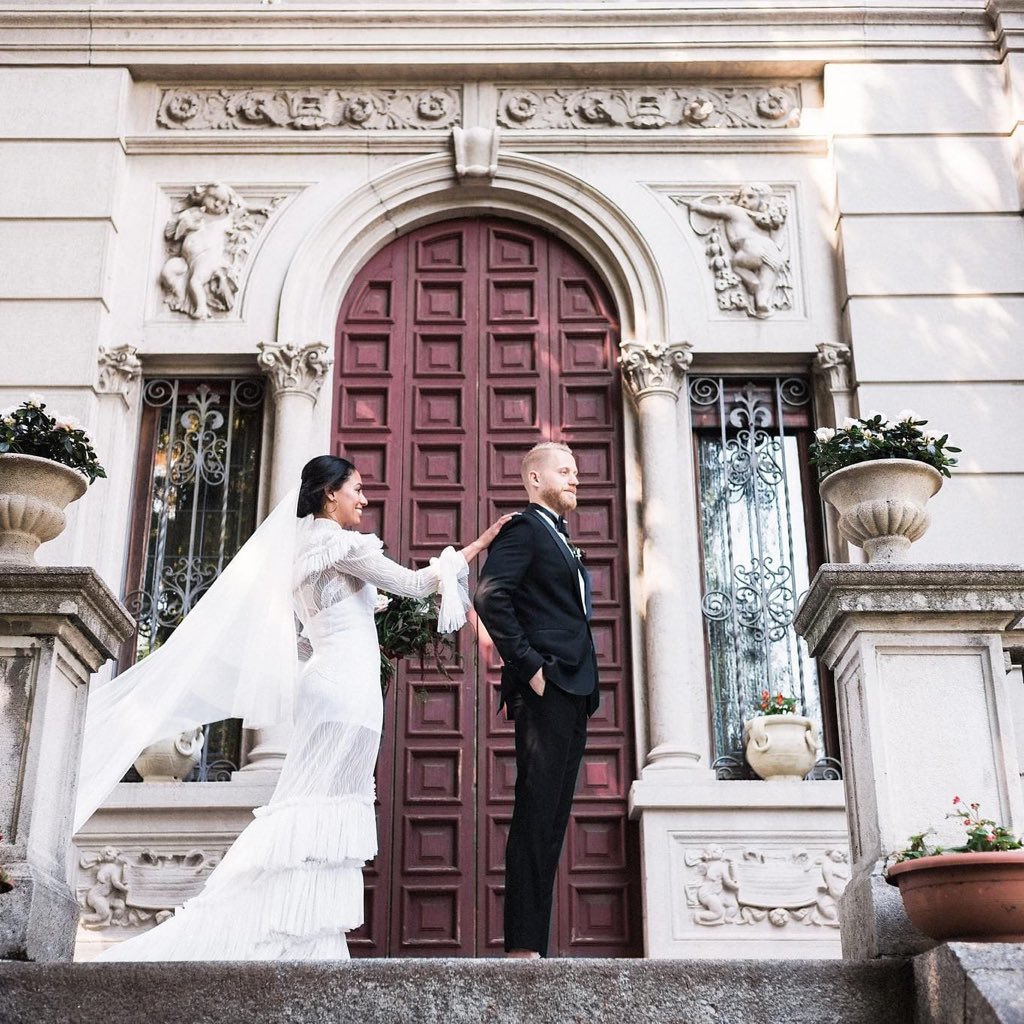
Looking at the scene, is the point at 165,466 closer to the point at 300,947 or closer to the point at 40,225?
the point at 40,225

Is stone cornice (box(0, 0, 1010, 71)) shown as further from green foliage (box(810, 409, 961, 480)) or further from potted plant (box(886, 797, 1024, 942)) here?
potted plant (box(886, 797, 1024, 942))

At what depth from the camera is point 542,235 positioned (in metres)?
10.4

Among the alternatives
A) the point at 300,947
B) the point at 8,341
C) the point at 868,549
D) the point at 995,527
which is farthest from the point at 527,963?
the point at 8,341

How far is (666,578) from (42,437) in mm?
4272

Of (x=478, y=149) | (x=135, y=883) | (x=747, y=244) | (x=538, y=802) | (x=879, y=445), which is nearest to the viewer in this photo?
(x=538, y=802)

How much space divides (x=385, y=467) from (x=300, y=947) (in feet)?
14.6

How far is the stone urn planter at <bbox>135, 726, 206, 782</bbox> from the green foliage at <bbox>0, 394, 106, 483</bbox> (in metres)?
2.97

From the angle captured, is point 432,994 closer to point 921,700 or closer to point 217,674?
point 921,700

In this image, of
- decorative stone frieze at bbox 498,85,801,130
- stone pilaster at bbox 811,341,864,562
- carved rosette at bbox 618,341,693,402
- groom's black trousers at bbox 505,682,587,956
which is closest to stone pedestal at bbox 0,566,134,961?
groom's black trousers at bbox 505,682,587,956

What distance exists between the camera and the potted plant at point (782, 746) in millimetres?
8750

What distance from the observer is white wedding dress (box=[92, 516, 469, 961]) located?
577cm

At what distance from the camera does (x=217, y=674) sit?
646cm

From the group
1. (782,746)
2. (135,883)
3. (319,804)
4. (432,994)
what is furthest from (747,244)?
(432,994)

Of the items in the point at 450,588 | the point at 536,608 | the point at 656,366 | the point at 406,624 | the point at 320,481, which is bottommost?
the point at 536,608
